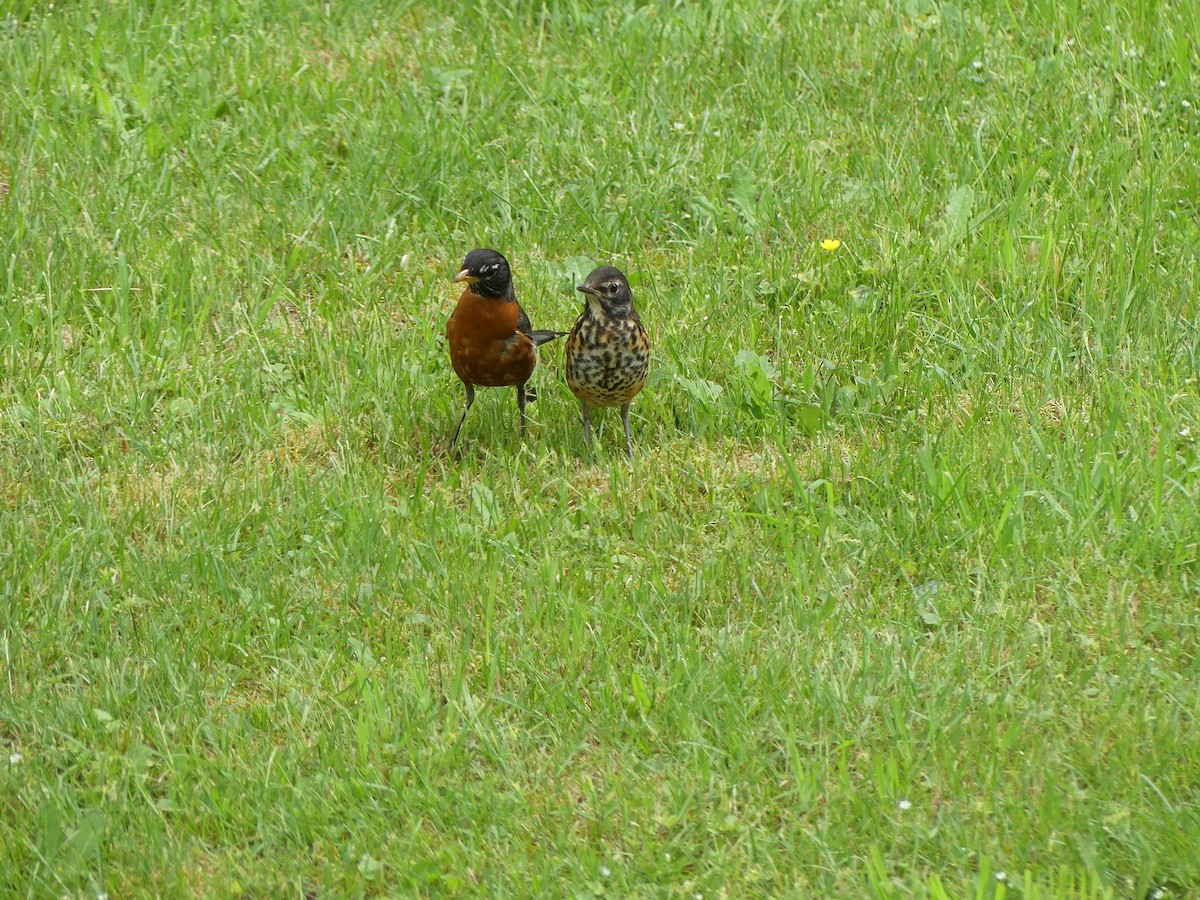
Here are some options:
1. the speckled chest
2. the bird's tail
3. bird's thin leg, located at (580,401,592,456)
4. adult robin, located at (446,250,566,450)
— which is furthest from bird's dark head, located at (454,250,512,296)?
bird's thin leg, located at (580,401,592,456)

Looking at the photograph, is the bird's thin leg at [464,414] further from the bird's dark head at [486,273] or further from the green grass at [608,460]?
the bird's dark head at [486,273]

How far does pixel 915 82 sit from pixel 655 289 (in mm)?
2374

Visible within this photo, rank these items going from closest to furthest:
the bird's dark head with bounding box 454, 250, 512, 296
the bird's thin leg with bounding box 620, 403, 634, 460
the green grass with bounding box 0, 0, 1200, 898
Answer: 1. the green grass with bounding box 0, 0, 1200, 898
2. the bird's dark head with bounding box 454, 250, 512, 296
3. the bird's thin leg with bounding box 620, 403, 634, 460

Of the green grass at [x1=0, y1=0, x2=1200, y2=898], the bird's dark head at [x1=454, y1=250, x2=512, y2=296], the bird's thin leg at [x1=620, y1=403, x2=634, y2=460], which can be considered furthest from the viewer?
the bird's thin leg at [x1=620, y1=403, x2=634, y2=460]

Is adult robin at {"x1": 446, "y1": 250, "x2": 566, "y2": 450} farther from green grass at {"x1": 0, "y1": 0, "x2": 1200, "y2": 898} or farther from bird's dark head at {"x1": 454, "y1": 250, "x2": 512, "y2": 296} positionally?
green grass at {"x1": 0, "y1": 0, "x2": 1200, "y2": 898}

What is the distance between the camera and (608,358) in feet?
21.0

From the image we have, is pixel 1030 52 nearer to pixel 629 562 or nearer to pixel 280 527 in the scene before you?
pixel 629 562

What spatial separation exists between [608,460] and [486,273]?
100cm

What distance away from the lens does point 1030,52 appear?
29.0ft

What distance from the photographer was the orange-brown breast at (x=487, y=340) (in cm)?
642

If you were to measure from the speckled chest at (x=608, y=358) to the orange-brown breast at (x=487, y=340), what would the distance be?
0.81 ft

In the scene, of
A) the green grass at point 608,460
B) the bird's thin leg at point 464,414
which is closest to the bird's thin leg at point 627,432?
the green grass at point 608,460

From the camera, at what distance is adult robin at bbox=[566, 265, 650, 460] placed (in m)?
6.40

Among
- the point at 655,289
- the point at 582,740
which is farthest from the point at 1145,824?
the point at 655,289
